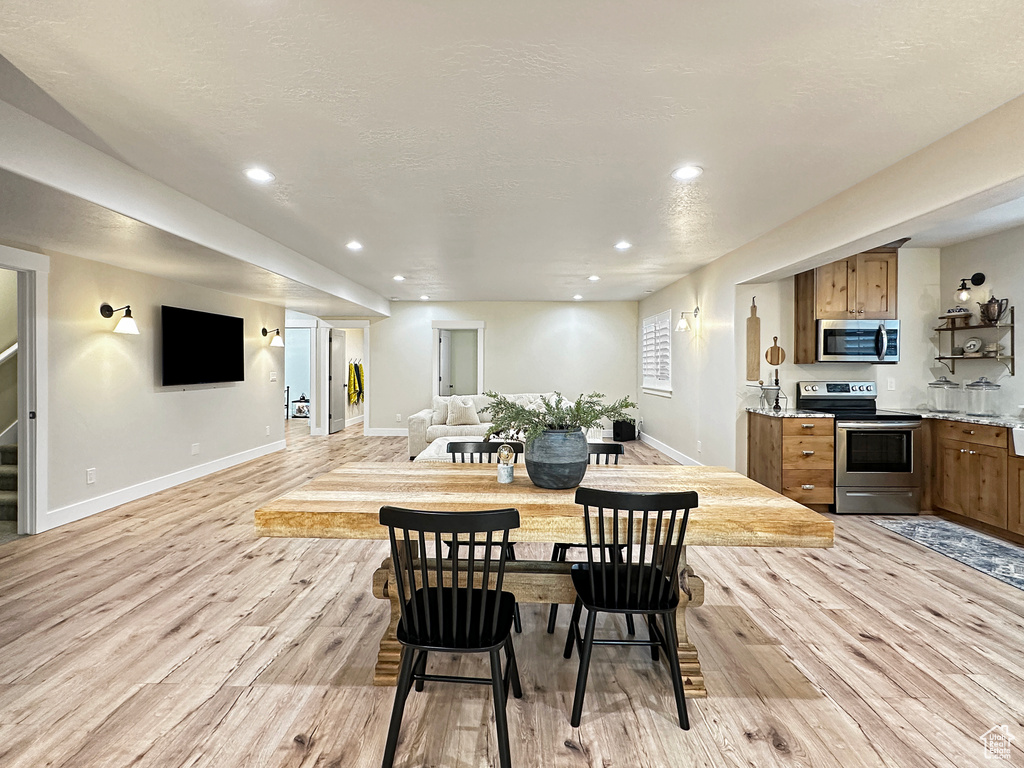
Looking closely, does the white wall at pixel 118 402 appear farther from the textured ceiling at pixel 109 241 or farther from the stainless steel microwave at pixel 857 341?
the stainless steel microwave at pixel 857 341

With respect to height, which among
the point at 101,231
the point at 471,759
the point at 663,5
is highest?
the point at 663,5

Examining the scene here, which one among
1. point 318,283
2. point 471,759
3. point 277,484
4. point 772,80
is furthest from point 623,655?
point 318,283

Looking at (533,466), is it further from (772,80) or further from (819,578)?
(819,578)

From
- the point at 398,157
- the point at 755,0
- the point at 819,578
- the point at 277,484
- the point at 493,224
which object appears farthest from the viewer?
the point at 277,484

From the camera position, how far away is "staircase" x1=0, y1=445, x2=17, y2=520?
14.5 feet

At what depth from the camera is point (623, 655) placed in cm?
245

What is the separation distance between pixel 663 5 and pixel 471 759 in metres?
2.53

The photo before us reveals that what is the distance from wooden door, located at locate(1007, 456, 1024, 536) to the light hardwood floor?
0.78 meters

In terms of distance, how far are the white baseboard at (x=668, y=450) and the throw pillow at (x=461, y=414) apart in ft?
8.86

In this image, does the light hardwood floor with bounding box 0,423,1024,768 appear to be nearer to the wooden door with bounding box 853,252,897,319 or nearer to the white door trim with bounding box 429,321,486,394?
the wooden door with bounding box 853,252,897,319

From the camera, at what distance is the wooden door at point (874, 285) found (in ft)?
15.9

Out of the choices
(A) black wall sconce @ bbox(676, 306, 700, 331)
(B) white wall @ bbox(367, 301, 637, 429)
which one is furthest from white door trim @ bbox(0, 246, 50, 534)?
(A) black wall sconce @ bbox(676, 306, 700, 331)

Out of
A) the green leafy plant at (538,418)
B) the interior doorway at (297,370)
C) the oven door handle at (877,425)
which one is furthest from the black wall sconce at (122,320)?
the interior doorway at (297,370)

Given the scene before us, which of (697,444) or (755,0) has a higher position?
(755,0)
